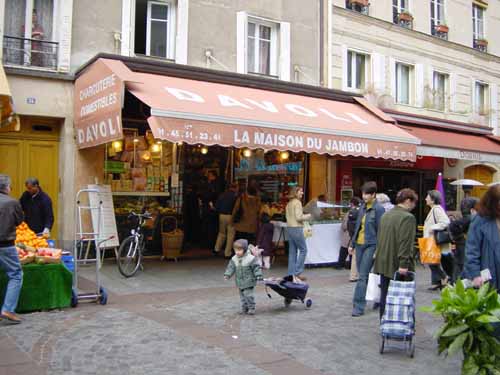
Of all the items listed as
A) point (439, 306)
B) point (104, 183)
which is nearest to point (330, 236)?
point (104, 183)

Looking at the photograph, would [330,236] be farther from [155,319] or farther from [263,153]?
[155,319]

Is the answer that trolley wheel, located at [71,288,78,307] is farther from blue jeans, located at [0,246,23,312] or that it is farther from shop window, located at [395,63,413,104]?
shop window, located at [395,63,413,104]

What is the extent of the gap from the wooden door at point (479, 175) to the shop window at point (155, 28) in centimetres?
1195

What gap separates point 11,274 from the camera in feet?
21.6

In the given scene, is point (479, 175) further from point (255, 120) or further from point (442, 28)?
point (255, 120)

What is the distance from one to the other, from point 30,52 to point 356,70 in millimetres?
9487

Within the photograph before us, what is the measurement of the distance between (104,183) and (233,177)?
362 centimetres

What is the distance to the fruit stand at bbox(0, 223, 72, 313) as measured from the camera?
23.5ft

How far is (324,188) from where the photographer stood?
1478 cm

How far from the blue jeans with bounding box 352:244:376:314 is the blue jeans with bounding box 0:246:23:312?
14.4 feet

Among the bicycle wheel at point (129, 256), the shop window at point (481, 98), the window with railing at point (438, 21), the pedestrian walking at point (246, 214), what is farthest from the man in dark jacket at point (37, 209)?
the shop window at point (481, 98)

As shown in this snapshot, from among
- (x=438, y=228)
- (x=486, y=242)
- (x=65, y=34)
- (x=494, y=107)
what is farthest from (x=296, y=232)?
(x=494, y=107)

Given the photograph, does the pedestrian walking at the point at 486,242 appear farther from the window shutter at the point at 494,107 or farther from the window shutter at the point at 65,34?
the window shutter at the point at 494,107

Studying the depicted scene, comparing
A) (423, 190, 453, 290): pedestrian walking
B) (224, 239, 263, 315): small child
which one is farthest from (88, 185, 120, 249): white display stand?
(423, 190, 453, 290): pedestrian walking
